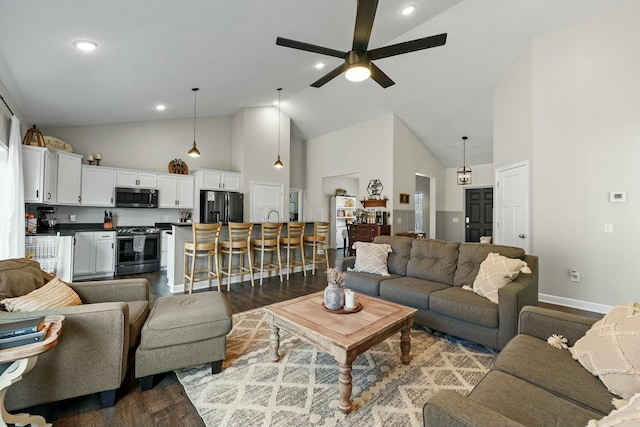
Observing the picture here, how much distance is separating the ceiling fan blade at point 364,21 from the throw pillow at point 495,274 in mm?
2325

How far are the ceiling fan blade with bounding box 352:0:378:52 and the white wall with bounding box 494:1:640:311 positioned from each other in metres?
3.16

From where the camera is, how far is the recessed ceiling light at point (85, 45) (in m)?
2.69

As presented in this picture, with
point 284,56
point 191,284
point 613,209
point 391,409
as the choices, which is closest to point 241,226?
point 191,284

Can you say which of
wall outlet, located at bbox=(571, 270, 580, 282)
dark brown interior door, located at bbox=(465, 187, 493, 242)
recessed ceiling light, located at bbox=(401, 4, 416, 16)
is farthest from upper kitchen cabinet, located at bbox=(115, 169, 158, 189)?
dark brown interior door, located at bbox=(465, 187, 493, 242)

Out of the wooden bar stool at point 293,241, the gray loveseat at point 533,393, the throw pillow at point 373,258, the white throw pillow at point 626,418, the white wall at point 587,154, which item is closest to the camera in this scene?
the white throw pillow at point 626,418

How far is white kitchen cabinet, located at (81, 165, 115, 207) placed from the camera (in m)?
5.29

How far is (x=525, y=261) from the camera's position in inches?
112

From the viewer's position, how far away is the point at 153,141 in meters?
6.37

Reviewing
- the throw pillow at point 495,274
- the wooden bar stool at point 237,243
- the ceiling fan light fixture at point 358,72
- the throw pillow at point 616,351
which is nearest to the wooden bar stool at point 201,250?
the wooden bar stool at point 237,243

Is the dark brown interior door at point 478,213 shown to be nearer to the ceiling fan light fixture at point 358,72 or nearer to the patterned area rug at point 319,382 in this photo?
the patterned area rug at point 319,382

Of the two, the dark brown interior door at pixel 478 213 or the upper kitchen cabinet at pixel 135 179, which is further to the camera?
the dark brown interior door at pixel 478 213

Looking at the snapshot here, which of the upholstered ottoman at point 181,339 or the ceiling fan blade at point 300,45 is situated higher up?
the ceiling fan blade at point 300,45

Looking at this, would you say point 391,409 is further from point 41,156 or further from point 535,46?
point 41,156

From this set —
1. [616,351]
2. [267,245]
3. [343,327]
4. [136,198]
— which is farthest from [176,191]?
[616,351]
